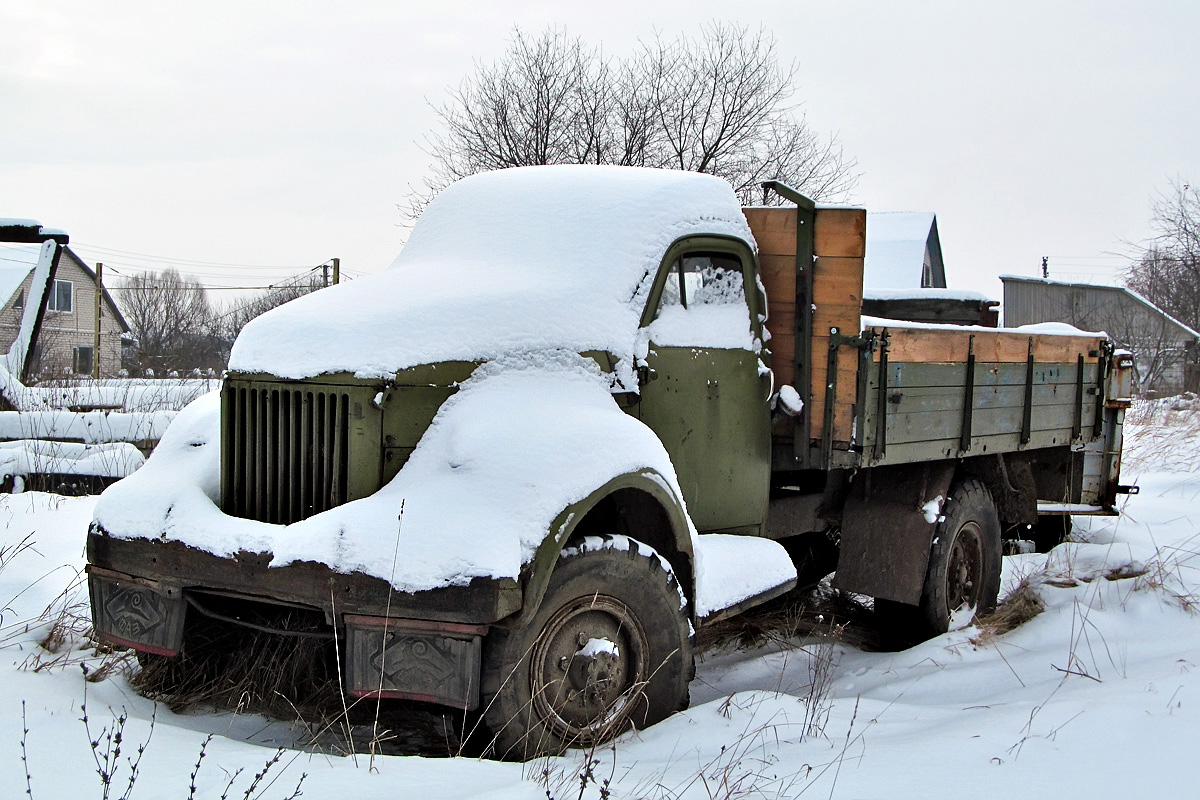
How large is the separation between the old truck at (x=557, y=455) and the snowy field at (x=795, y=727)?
0.28 metres

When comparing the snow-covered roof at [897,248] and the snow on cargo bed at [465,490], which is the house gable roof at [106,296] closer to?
the snow-covered roof at [897,248]

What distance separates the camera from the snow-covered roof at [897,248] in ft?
82.7

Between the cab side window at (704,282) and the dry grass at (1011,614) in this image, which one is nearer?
the cab side window at (704,282)

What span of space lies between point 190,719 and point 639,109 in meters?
20.5

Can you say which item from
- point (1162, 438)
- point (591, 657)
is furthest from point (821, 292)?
point (1162, 438)

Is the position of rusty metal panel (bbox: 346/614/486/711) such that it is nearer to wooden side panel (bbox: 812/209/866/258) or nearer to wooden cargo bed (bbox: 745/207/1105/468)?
wooden cargo bed (bbox: 745/207/1105/468)

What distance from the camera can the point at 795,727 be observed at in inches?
149

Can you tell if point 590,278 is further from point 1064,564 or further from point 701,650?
point 1064,564

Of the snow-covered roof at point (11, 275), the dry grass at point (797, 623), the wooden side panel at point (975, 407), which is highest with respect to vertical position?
the snow-covered roof at point (11, 275)

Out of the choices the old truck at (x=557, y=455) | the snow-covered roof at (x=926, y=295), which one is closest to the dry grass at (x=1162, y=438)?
the snow-covered roof at (x=926, y=295)

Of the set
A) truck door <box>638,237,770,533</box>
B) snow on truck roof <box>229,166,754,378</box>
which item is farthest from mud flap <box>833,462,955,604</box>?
snow on truck roof <box>229,166,754,378</box>

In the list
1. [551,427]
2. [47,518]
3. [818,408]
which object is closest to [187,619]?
[551,427]

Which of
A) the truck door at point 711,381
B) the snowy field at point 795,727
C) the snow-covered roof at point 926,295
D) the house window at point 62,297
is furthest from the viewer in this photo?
the house window at point 62,297

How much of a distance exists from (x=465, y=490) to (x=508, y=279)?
1.15m
